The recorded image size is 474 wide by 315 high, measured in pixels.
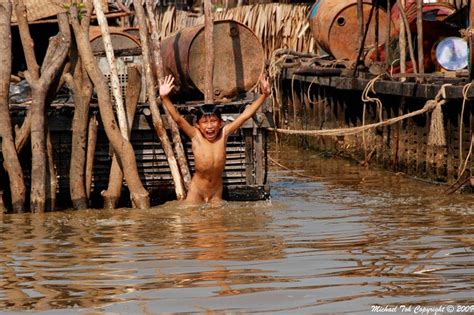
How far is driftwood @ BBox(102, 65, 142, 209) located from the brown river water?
0.50 feet

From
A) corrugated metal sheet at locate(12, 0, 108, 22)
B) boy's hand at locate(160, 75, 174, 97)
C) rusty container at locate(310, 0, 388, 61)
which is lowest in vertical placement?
boy's hand at locate(160, 75, 174, 97)

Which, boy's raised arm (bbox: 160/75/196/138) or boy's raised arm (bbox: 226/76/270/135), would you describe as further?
boy's raised arm (bbox: 226/76/270/135)

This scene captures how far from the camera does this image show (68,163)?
12656mm

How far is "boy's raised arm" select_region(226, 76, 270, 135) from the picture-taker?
39.6 ft

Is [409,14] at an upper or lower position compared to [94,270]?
upper

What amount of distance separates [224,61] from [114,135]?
2145 millimetres

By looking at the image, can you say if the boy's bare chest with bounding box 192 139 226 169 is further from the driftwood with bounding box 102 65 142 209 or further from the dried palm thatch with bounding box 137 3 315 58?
the dried palm thatch with bounding box 137 3 315 58

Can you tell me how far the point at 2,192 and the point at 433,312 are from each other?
6.40 m

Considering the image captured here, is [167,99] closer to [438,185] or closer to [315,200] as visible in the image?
[315,200]

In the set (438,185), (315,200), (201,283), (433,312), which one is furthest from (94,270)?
(438,185)

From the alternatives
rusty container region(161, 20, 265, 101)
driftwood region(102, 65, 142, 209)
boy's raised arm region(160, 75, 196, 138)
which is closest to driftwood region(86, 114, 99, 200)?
driftwood region(102, 65, 142, 209)

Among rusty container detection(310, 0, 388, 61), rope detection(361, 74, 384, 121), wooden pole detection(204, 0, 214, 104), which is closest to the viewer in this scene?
wooden pole detection(204, 0, 214, 104)

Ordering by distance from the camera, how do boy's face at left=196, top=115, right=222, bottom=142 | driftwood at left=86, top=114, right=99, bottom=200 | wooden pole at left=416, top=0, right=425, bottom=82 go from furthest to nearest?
wooden pole at left=416, top=0, right=425, bottom=82, driftwood at left=86, top=114, right=99, bottom=200, boy's face at left=196, top=115, right=222, bottom=142

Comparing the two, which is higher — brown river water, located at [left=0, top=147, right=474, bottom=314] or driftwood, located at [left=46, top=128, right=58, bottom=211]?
driftwood, located at [left=46, top=128, right=58, bottom=211]
